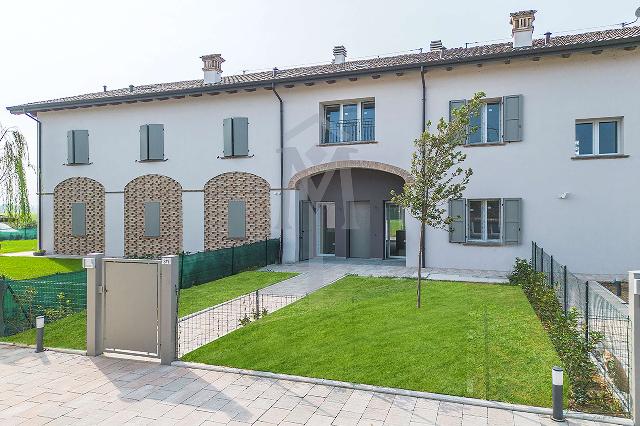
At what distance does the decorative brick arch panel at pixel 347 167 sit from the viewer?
1503cm

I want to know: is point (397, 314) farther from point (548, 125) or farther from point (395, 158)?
point (548, 125)

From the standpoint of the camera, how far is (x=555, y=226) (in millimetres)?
13383

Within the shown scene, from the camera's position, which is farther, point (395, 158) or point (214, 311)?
point (395, 158)

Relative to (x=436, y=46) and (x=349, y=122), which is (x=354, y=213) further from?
(x=436, y=46)

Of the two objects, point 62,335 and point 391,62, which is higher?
point 391,62

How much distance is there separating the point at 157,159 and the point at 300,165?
6.54 metres

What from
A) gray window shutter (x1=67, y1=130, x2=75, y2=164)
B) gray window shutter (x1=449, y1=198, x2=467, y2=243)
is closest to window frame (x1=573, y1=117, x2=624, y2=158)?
gray window shutter (x1=449, y1=198, x2=467, y2=243)

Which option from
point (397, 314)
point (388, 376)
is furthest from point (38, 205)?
point (388, 376)

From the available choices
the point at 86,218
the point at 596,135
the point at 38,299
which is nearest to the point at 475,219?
the point at 596,135

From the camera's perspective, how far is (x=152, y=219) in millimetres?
18438

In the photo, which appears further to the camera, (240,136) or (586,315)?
(240,136)

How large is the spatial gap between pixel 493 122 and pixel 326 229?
25.6 feet

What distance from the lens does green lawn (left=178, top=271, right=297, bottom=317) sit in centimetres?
980

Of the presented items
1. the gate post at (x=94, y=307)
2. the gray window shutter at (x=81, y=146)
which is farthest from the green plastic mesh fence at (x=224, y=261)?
the gray window shutter at (x=81, y=146)
